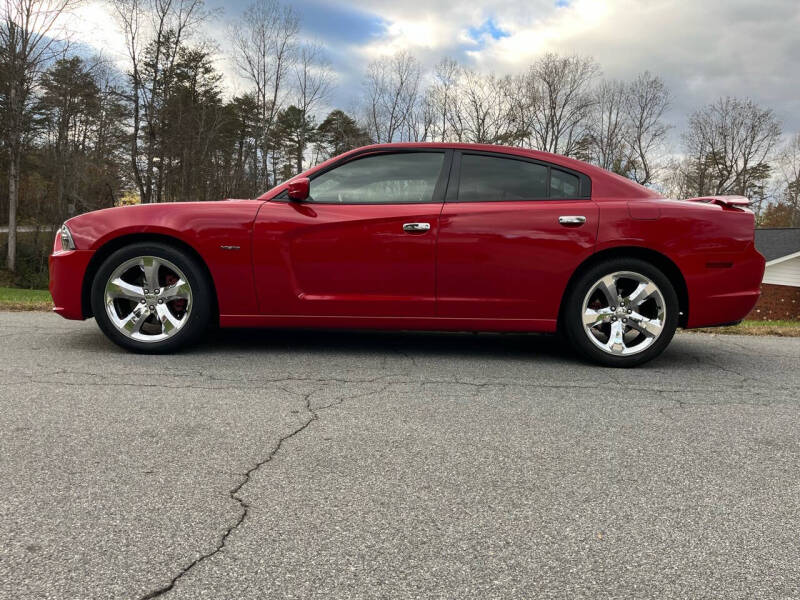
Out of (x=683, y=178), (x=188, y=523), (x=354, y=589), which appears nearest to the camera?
(x=354, y=589)

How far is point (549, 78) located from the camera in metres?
38.9

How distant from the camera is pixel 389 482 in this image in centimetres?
216

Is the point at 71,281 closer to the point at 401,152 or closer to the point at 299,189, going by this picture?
the point at 299,189

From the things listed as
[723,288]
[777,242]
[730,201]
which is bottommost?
[723,288]

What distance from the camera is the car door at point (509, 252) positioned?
13.6ft

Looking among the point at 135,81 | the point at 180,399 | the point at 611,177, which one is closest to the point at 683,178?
the point at 135,81

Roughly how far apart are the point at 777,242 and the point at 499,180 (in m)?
28.4

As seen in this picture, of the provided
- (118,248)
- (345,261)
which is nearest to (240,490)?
(345,261)

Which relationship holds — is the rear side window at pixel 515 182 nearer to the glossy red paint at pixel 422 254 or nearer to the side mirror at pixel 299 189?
the glossy red paint at pixel 422 254

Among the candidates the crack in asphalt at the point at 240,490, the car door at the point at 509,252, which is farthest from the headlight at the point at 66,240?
the car door at the point at 509,252

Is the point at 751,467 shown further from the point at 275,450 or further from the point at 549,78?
the point at 549,78

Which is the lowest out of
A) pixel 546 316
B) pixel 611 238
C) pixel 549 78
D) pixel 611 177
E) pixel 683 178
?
pixel 546 316

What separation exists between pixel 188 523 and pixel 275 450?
66cm

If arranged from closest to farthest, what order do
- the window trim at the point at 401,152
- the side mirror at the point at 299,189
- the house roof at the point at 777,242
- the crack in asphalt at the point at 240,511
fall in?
the crack in asphalt at the point at 240,511 < the side mirror at the point at 299,189 < the window trim at the point at 401,152 < the house roof at the point at 777,242
